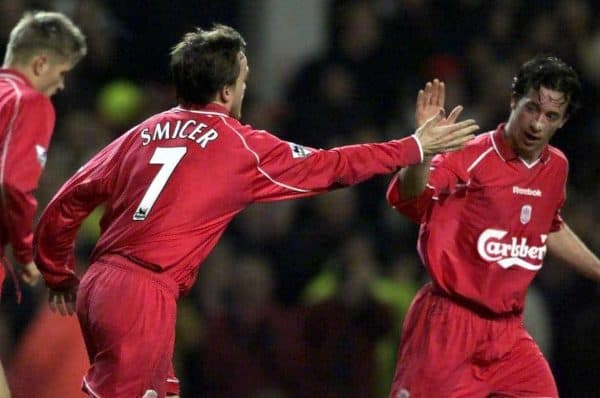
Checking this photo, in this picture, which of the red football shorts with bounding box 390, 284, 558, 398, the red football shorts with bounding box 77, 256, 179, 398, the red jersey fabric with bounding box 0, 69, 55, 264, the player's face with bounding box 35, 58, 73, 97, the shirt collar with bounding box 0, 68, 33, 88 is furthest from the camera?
the player's face with bounding box 35, 58, 73, 97

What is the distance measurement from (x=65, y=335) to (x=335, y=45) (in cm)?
350

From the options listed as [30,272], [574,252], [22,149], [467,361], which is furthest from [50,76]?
[574,252]

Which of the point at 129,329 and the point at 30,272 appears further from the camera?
the point at 30,272

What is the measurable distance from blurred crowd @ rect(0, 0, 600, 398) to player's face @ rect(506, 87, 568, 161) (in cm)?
209

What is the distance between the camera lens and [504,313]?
593 centimetres

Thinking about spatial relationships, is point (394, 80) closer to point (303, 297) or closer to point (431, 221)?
point (303, 297)

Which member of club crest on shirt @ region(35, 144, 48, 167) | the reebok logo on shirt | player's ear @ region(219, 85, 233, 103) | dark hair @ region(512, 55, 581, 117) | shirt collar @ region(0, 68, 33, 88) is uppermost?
dark hair @ region(512, 55, 581, 117)

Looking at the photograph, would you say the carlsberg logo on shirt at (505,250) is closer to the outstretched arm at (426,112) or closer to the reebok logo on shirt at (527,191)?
the reebok logo on shirt at (527,191)

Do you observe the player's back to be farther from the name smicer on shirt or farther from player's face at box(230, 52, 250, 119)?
player's face at box(230, 52, 250, 119)

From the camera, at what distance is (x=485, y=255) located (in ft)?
19.3

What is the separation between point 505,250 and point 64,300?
1.78 meters

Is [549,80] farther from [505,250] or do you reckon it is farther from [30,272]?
[30,272]

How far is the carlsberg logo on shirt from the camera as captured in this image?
19.4 ft

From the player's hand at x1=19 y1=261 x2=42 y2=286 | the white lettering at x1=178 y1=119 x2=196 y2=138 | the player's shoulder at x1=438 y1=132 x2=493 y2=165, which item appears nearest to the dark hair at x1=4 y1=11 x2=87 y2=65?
the player's hand at x1=19 y1=261 x2=42 y2=286
